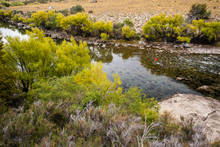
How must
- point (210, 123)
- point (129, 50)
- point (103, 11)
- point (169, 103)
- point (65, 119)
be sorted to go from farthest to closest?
point (103, 11) < point (129, 50) < point (169, 103) < point (210, 123) < point (65, 119)

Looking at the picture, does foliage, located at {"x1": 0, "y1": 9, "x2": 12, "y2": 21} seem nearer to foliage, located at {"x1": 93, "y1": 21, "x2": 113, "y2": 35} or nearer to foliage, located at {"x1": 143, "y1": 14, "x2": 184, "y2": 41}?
foliage, located at {"x1": 93, "y1": 21, "x2": 113, "y2": 35}

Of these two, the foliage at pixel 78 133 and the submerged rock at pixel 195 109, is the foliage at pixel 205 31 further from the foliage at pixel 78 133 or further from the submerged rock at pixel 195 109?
the foliage at pixel 78 133

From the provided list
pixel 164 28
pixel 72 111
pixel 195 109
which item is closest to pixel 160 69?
pixel 195 109

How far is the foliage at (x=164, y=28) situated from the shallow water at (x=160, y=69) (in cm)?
866

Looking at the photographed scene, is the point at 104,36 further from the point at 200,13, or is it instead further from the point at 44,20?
the point at 200,13

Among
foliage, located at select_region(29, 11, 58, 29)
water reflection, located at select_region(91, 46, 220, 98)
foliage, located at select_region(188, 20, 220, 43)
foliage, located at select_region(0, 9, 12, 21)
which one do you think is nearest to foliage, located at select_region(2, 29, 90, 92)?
water reflection, located at select_region(91, 46, 220, 98)

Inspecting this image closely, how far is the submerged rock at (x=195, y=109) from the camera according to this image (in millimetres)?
11648

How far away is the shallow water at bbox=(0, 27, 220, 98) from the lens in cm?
2027

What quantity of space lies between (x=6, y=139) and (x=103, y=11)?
8104 centimetres

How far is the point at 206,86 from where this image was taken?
1933 centimetres

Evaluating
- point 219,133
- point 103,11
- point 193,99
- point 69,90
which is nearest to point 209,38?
point 193,99

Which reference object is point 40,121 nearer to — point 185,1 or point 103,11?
point 103,11

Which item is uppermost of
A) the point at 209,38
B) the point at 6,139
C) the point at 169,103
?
the point at 209,38

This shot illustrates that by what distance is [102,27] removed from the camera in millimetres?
46156
